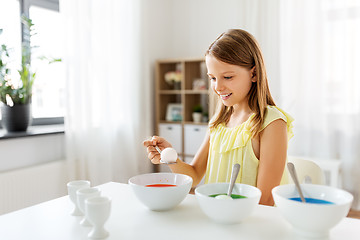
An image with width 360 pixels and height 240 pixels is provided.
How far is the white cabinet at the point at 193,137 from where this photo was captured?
356 centimetres

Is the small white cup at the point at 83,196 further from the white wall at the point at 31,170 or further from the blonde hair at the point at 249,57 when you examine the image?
the white wall at the point at 31,170

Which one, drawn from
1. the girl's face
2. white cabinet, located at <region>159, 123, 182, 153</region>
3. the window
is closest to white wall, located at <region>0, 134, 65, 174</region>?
the window

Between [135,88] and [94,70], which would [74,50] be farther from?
[135,88]

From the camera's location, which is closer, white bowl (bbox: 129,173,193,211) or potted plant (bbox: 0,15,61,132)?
white bowl (bbox: 129,173,193,211)

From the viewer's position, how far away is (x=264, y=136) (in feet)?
4.13

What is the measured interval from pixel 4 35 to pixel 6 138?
874mm

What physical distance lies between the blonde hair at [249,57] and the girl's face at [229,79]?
2cm

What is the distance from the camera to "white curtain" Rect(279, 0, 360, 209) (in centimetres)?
307

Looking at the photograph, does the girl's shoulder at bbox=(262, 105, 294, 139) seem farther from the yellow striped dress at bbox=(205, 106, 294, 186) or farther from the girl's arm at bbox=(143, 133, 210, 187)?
the girl's arm at bbox=(143, 133, 210, 187)

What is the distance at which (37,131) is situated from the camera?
270 cm

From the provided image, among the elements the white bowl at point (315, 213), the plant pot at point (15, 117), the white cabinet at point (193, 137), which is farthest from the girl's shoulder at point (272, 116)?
the white cabinet at point (193, 137)

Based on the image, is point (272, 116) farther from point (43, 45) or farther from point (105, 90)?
point (43, 45)

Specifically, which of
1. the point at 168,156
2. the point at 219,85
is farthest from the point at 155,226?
the point at 219,85

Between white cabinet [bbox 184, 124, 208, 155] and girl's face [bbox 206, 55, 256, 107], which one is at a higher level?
girl's face [bbox 206, 55, 256, 107]
